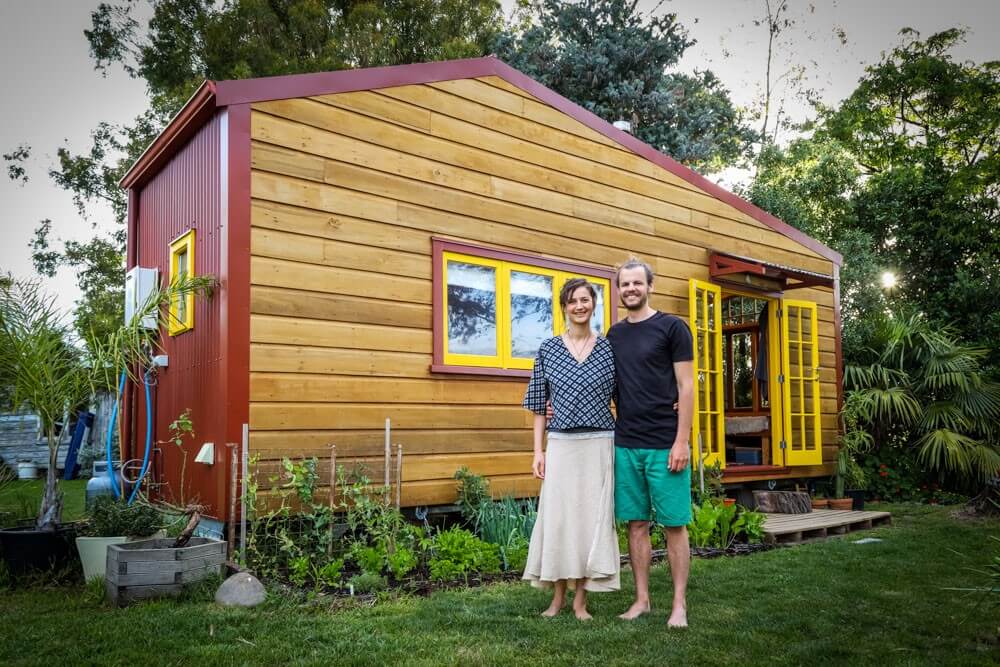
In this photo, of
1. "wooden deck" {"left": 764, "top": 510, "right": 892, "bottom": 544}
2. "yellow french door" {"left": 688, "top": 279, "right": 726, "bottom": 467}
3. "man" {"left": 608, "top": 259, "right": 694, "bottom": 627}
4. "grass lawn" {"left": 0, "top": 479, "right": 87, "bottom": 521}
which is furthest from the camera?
"yellow french door" {"left": 688, "top": 279, "right": 726, "bottom": 467}

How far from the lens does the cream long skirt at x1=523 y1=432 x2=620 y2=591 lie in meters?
3.56

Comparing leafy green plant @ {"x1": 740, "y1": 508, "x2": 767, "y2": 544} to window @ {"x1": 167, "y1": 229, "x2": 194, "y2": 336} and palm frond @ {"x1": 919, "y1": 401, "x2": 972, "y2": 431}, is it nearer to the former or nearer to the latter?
window @ {"x1": 167, "y1": 229, "x2": 194, "y2": 336}

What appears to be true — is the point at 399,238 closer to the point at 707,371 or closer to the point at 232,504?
the point at 232,504

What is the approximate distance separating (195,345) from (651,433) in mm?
3306

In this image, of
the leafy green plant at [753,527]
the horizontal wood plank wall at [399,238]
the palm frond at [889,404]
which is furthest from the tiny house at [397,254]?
the palm frond at [889,404]

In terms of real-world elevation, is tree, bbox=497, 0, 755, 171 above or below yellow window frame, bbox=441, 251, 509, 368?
above

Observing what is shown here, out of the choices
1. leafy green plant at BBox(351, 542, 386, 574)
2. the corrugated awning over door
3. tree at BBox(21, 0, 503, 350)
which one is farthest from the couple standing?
tree at BBox(21, 0, 503, 350)

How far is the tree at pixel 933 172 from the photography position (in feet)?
42.8

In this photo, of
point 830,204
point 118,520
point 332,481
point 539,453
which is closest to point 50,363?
point 118,520

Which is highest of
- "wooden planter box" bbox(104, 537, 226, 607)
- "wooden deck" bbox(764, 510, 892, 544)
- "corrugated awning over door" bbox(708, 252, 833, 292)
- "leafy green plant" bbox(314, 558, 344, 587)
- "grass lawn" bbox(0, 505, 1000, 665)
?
"corrugated awning over door" bbox(708, 252, 833, 292)

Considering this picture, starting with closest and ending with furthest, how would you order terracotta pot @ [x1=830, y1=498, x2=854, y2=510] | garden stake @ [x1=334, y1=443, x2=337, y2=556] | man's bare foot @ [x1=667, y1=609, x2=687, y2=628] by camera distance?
man's bare foot @ [x1=667, y1=609, x2=687, y2=628] → garden stake @ [x1=334, y1=443, x2=337, y2=556] → terracotta pot @ [x1=830, y1=498, x2=854, y2=510]

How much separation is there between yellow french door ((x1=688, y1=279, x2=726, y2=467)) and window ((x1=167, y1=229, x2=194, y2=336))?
14.4 feet

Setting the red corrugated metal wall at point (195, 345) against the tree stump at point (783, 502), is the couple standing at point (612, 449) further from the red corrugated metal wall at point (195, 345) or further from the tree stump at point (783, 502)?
the tree stump at point (783, 502)

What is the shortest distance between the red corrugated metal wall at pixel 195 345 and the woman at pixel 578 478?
7.10 ft
